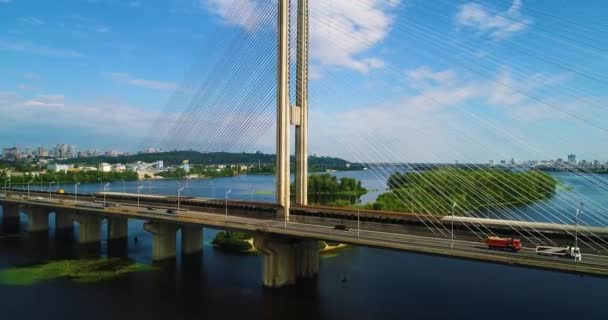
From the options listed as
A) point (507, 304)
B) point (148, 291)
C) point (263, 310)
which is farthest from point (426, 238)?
point (148, 291)

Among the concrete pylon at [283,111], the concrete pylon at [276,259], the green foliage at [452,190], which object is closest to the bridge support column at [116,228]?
the concrete pylon at [276,259]

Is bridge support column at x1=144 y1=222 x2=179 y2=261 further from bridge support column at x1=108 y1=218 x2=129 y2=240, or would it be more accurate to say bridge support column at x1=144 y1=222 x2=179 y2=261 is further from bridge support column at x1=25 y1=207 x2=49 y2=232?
bridge support column at x1=25 y1=207 x2=49 y2=232

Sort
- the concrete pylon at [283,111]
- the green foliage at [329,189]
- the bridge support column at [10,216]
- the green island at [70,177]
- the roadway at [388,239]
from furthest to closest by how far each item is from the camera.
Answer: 1. the green island at [70,177]
2. the green foliage at [329,189]
3. the bridge support column at [10,216]
4. the concrete pylon at [283,111]
5. the roadway at [388,239]

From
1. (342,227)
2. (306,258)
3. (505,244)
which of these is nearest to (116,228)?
(306,258)

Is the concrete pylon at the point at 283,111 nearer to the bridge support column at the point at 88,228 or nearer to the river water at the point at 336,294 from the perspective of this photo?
the river water at the point at 336,294

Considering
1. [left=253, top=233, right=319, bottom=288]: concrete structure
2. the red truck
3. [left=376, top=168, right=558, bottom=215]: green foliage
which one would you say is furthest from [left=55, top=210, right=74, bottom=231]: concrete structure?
the red truck

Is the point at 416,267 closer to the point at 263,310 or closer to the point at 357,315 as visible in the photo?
the point at 357,315
